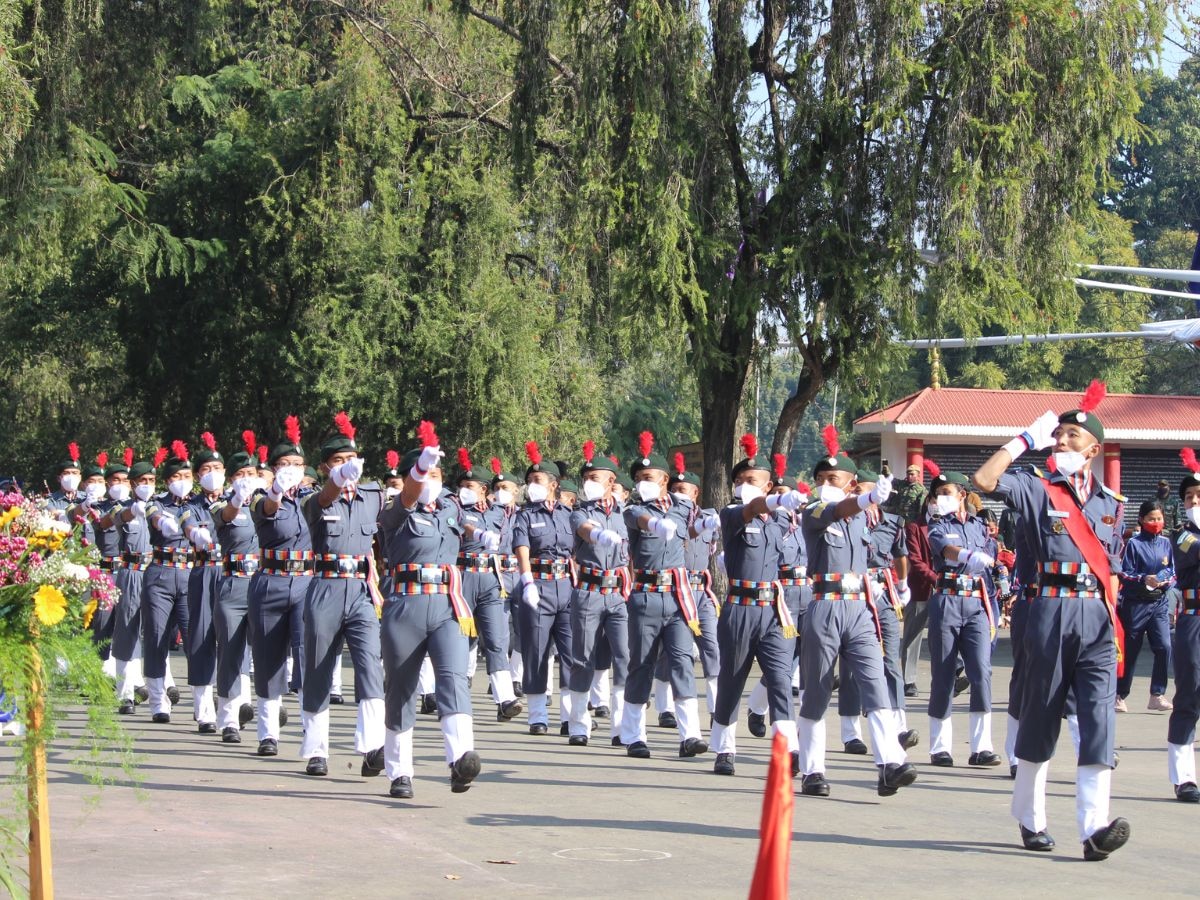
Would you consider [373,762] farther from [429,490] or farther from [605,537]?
[605,537]

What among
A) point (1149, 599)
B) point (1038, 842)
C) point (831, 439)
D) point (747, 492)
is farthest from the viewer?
point (1149, 599)

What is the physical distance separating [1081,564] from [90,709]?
5.10 meters

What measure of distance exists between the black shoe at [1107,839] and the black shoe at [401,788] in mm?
4089

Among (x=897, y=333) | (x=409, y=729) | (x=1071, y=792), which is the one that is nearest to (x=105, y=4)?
(x=897, y=333)

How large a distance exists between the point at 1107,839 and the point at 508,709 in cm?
743

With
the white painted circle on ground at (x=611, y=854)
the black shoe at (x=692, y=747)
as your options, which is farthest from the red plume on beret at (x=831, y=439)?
the white painted circle on ground at (x=611, y=854)

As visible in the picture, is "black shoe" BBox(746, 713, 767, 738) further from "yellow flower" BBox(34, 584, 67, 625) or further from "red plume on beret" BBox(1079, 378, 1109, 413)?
"yellow flower" BBox(34, 584, 67, 625)

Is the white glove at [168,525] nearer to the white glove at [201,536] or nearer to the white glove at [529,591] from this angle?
the white glove at [201,536]

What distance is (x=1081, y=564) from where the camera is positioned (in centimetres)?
880

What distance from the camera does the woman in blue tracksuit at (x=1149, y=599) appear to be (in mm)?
16125

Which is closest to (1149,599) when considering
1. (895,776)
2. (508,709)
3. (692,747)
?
(692,747)

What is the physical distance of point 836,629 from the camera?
10.8m

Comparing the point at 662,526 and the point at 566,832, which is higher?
the point at 662,526

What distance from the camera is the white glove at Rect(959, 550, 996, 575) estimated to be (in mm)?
12297
